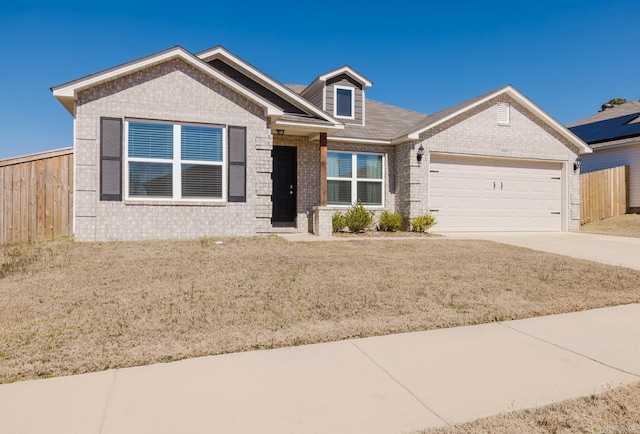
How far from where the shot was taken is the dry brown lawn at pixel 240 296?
12.4ft

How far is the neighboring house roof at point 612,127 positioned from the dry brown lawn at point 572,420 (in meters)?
19.4

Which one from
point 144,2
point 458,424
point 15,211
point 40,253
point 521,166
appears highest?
point 144,2

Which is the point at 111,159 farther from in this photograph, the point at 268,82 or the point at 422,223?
the point at 422,223

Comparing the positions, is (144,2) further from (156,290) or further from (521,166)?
(521,166)

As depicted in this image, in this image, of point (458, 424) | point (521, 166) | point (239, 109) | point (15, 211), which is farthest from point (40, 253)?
point (521, 166)

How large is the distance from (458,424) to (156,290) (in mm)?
4156

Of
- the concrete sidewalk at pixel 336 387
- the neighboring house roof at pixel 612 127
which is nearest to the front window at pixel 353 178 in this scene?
the concrete sidewalk at pixel 336 387

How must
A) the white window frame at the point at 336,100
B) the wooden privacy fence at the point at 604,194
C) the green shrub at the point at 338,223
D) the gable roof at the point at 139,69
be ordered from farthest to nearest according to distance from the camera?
1. the wooden privacy fence at the point at 604,194
2. the white window frame at the point at 336,100
3. the green shrub at the point at 338,223
4. the gable roof at the point at 139,69

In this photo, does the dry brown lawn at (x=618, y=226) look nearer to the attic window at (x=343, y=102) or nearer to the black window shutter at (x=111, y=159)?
the attic window at (x=343, y=102)

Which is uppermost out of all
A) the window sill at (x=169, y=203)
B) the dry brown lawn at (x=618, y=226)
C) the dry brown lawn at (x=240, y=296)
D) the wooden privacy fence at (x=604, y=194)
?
the wooden privacy fence at (x=604, y=194)

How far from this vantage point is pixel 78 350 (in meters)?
3.57

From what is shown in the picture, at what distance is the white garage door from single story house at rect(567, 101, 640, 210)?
5.16 m

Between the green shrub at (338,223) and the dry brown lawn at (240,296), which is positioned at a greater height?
the green shrub at (338,223)

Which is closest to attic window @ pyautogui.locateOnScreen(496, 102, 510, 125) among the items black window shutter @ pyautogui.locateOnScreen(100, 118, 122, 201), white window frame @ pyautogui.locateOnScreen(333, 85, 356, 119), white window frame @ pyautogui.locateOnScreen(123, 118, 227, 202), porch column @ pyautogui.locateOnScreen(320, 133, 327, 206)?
white window frame @ pyautogui.locateOnScreen(333, 85, 356, 119)
